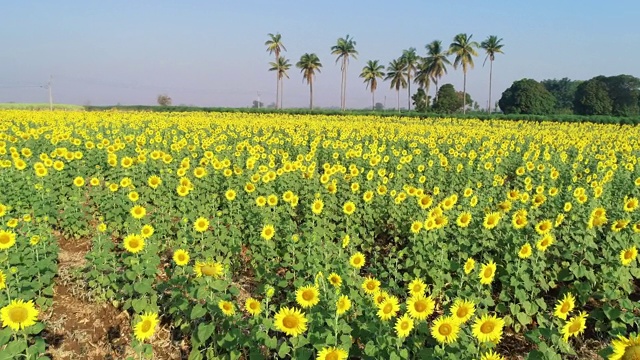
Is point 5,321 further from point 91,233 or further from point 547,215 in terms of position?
point 547,215

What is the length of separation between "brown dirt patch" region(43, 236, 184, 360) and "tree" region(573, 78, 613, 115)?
90646 millimetres

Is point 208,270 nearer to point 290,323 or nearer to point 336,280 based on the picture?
point 290,323

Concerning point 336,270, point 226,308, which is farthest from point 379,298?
point 226,308

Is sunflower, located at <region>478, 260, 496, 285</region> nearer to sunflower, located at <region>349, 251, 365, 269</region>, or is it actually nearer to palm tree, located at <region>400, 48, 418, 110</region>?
sunflower, located at <region>349, 251, 365, 269</region>

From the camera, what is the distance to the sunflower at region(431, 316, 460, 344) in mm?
2732

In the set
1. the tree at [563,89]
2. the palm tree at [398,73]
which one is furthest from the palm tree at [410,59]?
the tree at [563,89]

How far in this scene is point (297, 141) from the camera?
45.8 ft

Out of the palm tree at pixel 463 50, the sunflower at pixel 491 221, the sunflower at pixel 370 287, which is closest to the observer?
the sunflower at pixel 370 287

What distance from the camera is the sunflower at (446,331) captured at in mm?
2732

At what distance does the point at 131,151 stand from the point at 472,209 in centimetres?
855

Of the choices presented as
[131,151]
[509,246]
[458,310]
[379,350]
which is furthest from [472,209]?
[131,151]

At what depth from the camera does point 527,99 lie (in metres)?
69.7

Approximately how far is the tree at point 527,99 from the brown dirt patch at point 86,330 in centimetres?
7259

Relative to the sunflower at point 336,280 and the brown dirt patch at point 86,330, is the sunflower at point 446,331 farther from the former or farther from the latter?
the brown dirt patch at point 86,330
